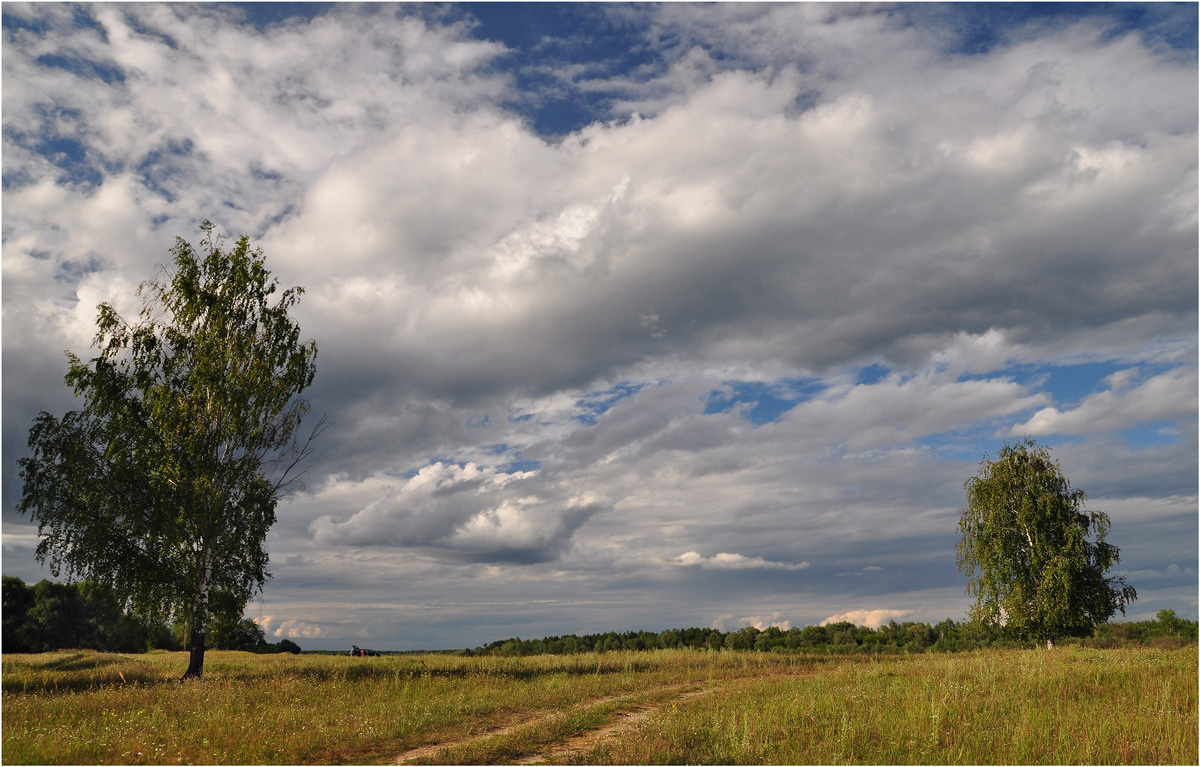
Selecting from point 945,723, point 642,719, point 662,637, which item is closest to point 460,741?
point 642,719

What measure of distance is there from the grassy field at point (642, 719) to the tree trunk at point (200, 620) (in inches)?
65.2

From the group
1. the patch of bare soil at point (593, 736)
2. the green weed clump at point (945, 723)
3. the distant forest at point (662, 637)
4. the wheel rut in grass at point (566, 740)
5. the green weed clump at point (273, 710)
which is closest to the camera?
the green weed clump at point (945, 723)

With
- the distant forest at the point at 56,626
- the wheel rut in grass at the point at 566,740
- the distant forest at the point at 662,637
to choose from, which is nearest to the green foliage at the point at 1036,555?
the distant forest at the point at 662,637

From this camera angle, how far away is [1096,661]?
2186cm

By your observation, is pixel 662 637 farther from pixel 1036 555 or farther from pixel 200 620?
pixel 200 620

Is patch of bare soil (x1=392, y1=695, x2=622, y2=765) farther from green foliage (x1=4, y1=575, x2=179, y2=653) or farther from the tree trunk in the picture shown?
green foliage (x1=4, y1=575, x2=179, y2=653)

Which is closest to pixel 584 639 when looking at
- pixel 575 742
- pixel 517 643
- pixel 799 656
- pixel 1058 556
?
pixel 517 643

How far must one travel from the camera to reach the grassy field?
12.0 metres

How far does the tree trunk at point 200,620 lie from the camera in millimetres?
24219

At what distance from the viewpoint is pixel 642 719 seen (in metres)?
15.2

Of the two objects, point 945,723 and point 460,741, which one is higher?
point 945,723

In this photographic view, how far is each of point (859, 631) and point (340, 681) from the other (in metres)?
54.8

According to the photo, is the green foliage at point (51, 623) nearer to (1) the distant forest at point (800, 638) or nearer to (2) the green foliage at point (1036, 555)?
(1) the distant forest at point (800, 638)

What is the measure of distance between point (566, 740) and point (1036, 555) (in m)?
32.4
